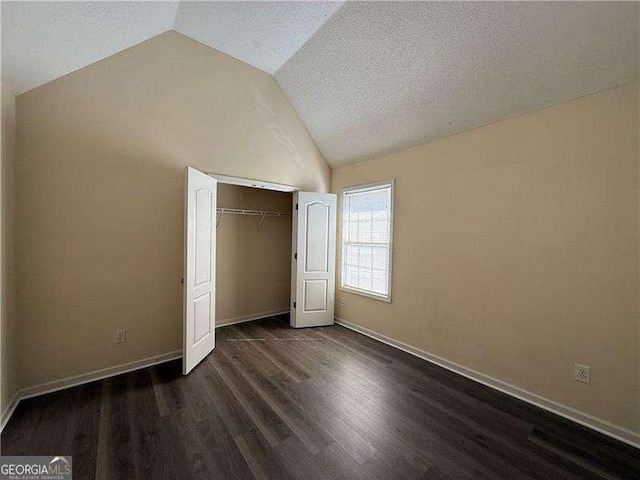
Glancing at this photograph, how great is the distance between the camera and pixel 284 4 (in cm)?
218

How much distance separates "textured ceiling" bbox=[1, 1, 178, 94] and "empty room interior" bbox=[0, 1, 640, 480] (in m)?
0.02

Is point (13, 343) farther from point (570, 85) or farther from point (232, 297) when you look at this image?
point (570, 85)

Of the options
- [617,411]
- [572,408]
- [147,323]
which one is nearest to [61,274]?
[147,323]

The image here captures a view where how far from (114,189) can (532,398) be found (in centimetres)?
396

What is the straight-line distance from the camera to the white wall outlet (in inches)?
73.2

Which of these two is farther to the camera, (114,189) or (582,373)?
(114,189)

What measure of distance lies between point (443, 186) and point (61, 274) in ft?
11.6

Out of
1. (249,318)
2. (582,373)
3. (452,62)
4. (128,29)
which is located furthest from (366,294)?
(128,29)

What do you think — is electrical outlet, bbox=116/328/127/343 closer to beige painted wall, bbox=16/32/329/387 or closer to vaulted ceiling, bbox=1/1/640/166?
beige painted wall, bbox=16/32/329/387

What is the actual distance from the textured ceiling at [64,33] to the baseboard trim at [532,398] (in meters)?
3.83

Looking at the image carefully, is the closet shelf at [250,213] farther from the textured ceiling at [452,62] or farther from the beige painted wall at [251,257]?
the textured ceiling at [452,62]

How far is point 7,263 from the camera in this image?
1.81 meters

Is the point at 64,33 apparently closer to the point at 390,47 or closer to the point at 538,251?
the point at 390,47

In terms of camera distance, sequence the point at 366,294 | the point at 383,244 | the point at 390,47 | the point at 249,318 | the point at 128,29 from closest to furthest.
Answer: the point at 128,29, the point at 390,47, the point at 383,244, the point at 366,294, the point at 249,318
